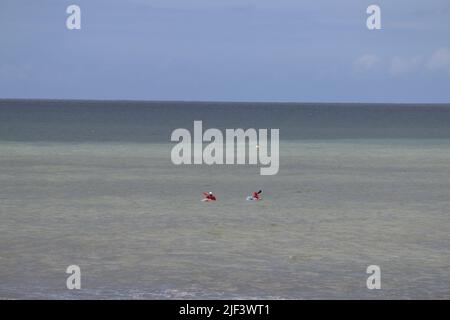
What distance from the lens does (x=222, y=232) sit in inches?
669

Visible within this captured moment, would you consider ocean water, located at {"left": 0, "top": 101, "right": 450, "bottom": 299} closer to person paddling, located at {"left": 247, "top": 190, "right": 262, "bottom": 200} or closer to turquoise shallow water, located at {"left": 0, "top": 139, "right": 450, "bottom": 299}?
turquoise shallow water, located at {"left": 0, "top": 139, "right": 450, "bottom": 299}

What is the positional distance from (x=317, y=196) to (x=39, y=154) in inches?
730

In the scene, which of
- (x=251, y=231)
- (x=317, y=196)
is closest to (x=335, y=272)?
(x=251, y=231)

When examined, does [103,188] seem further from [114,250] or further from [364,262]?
[364,262]

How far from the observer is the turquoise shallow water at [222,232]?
12.8 metres

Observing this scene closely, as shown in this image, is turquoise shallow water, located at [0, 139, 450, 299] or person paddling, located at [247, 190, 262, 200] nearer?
turquoise shallow water, located at [0, 139, 450, 299]

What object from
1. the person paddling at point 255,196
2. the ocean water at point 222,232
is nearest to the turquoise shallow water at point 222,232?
the ocean water at point 222,232

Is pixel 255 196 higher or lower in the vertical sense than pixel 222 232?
higher

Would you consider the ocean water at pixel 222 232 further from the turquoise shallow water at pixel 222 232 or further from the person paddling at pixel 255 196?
the person paddling at pixel 255 196

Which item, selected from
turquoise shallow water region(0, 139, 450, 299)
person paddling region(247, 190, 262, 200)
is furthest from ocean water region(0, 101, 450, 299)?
person paddling region(247, 190, 262, 200)

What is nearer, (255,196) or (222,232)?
(222,232)

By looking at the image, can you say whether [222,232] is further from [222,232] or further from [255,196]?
[255,196]

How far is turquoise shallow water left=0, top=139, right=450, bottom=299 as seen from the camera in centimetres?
Result: 1282

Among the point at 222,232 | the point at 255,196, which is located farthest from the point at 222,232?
the point at 255,196
